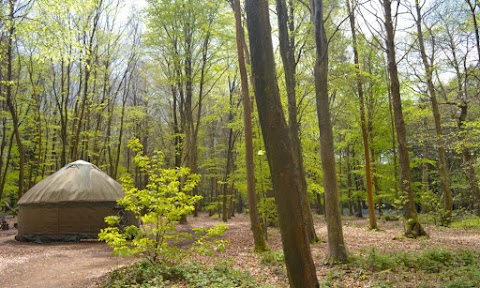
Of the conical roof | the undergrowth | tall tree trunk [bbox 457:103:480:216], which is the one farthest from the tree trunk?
tall tree trunk [bbox 457:103:480:216]

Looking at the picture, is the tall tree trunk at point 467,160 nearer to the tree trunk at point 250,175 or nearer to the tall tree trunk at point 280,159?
the tree trunk at point 250,175

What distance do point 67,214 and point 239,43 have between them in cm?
884

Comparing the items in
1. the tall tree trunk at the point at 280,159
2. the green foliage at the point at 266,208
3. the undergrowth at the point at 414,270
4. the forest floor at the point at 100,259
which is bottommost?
the forest floor at the point at 100,259

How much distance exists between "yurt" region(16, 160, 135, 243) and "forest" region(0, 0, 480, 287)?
163 centimetres

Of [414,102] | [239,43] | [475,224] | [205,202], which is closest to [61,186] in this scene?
[239,43]

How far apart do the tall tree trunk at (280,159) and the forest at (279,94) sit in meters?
0.01

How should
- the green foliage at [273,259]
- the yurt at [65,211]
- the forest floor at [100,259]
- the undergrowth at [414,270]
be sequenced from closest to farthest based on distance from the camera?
the undergrowth at [414,270]
the forest floor at [100,259]
the green foliage at [273,259]
the yurt at [65,211]

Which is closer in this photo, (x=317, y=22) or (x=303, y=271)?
(x=303, y=271)

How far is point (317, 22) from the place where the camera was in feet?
23.5

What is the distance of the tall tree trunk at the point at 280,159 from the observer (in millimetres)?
3322

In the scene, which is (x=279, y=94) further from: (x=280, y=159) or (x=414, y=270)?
(x=414, y=270)

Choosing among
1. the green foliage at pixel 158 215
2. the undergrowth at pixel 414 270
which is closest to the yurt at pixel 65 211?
the green foliage at pixel 158 215

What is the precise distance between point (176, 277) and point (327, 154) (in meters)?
3.78

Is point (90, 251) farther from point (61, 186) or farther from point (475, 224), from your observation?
point (475, 224)
